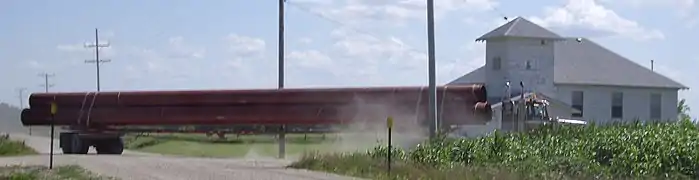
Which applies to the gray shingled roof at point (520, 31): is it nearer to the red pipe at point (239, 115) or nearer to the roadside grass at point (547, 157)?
the red pipe at point (239, 115)

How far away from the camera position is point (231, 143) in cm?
4278

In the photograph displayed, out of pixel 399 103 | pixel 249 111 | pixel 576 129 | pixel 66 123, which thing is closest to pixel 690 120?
pixel 576 129

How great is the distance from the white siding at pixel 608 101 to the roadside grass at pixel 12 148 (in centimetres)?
2290

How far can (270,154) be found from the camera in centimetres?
4159

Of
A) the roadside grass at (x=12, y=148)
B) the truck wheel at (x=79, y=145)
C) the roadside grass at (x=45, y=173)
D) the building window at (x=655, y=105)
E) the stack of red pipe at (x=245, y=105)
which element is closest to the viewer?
the roadside grass at (x=45, y=173)

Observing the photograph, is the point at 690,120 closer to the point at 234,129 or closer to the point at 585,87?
the point at 234,129

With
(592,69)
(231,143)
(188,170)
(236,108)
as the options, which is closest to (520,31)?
(592,69)

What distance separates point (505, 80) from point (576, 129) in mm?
19455

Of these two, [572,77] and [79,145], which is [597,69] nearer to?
[572,77]

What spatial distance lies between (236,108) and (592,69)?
19927 millimetres

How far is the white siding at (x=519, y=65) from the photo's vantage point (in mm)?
49969

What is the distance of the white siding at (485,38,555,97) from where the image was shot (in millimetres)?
49969

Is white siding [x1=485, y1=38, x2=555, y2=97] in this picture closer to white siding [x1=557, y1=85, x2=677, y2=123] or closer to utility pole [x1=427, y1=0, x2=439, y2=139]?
white siding [x1=557, y1=85, x2=677, y2=123]

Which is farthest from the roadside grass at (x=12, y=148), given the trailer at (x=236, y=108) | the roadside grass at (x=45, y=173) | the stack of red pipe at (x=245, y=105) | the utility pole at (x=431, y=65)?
the utility pole at (x=431, y=65)
